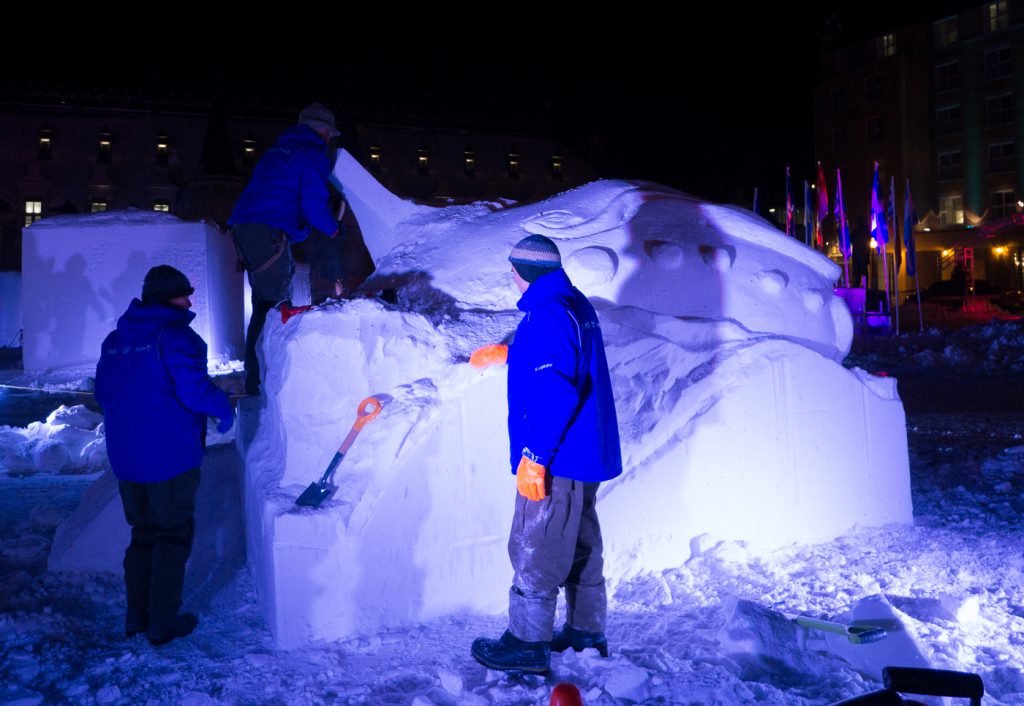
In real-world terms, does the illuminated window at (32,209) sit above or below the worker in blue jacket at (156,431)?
above

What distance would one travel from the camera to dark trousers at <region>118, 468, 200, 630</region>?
10.8ft

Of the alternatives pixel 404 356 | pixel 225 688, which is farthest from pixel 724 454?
pixel 225 688

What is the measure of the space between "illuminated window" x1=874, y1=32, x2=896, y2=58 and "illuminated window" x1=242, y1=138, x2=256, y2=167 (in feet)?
95.0

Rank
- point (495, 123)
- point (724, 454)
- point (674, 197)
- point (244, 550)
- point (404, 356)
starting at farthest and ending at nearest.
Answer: point (495, 123) < point (674, 197) < point (244, 550) < point (724, 454) < point (404, 356)

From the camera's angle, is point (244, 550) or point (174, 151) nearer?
point (244, 550)

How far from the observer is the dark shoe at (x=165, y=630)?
327 centimetres

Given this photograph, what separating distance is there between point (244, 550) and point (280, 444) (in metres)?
1.00

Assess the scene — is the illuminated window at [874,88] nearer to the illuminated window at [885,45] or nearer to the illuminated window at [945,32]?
the illuminated window at [885,45]

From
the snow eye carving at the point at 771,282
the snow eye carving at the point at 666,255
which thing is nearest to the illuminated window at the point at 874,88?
the snow eye carving at the point at 771,282

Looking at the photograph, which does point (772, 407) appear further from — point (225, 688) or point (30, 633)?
point (30, 633)

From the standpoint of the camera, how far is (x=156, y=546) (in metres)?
3.36

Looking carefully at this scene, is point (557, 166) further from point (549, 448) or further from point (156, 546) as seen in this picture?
point (549, 448)

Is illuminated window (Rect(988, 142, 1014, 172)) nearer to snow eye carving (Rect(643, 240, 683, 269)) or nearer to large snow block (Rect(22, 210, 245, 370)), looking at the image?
large snow block (Rect(22, 210, 245, 370))

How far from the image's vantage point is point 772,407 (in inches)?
158
